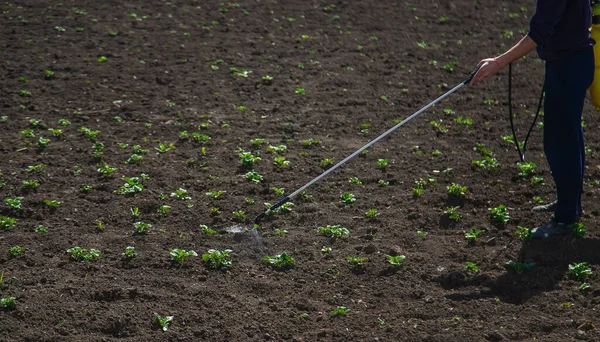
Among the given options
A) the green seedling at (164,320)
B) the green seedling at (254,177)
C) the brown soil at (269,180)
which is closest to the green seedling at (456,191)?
the brown soil at (269,180)

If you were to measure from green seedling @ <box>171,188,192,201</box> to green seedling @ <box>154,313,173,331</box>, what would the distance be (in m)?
1.73

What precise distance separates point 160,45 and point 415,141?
412 cm

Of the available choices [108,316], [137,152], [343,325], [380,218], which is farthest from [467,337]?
[137,152]

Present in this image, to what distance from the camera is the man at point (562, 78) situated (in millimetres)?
5082

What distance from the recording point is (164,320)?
4.58 metres

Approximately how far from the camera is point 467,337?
14.7ft

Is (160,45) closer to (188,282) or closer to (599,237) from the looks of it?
(188,282)

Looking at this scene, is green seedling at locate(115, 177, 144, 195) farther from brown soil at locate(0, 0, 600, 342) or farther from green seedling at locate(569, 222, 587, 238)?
green seedling at locate(569, 222, 587, 238)

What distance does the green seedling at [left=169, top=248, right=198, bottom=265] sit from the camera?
5281mm

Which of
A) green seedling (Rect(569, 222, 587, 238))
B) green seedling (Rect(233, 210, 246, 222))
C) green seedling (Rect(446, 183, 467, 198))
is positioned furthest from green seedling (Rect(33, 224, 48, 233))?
green seedling (Rect(569, 222, 587, 238))

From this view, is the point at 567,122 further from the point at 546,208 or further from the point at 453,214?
the point at 453,214

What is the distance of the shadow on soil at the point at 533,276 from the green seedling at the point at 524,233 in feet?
0.18

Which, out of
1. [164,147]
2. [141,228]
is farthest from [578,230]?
[164,147]

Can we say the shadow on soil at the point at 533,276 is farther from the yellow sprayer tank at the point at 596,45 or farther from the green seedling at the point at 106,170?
the green seedling at the point at 106,170
